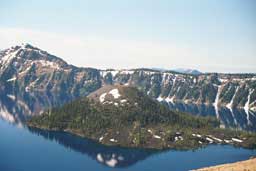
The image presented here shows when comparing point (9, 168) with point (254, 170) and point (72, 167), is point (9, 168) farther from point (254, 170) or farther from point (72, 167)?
point (254, 170)

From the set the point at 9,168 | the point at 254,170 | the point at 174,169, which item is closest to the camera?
the point at 254,170

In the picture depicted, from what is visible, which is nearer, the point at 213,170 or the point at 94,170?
the point at 213,170

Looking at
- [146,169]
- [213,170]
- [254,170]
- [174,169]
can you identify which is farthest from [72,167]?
[254,170]

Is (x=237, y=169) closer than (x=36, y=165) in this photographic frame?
Result: Yes

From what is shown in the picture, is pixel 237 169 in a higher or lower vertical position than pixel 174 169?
higher

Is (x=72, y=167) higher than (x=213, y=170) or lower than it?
lower

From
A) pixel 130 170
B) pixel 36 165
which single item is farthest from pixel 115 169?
pixel 36 165

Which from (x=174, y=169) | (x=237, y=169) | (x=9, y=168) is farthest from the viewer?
(x=174, y=169)

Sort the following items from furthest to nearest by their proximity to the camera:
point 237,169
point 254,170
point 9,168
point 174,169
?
point 174,169, point 9,168, point 237,169, point 254,170

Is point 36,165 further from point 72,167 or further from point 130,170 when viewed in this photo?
point 130,170
